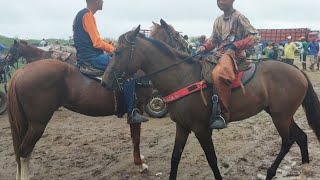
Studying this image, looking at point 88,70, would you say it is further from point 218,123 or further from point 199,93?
point 218,123

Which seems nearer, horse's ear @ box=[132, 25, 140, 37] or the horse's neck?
horse's ear @ box=[132, 25, 140, 37]

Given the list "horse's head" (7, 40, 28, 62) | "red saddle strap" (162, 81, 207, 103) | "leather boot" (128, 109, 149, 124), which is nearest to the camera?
"red saddle strap" (162, 81, 207, 103)

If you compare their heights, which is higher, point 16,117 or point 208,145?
point 16,117

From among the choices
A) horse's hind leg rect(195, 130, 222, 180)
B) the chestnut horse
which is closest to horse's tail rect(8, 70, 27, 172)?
the chestnut horse

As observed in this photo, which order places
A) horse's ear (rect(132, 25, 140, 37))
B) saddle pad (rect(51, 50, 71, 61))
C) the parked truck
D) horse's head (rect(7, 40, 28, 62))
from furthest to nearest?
the parked truck, horse's head (rect(7, 40, 28, 62)), saddle pad (rect(51, 50, 71, 61)), horse's ear (rect(132, 25, 140, 37))

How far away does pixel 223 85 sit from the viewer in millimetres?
4688

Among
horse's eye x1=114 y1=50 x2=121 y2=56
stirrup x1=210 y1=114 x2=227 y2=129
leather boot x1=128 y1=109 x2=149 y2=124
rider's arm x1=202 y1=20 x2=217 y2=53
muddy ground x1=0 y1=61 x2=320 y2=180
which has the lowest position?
muddy ground x1=0 y1=61 x2=320 y2=180

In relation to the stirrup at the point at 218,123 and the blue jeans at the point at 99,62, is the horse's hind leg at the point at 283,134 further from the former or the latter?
the blue jeans at the point at 99,62

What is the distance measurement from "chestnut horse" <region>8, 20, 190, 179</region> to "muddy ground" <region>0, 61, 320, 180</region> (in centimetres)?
94

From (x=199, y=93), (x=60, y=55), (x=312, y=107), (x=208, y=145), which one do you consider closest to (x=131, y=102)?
(x=199, y=93)

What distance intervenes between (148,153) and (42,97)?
256cm

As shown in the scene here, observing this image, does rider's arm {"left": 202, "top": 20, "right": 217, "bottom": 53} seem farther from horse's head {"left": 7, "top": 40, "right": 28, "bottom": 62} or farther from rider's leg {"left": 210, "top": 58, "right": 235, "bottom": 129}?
horse's head {"left": 7, "top": 40, "right": 28, "bottom": 62}

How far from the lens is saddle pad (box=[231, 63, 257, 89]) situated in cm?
488

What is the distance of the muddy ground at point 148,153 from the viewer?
5793 millimetres
